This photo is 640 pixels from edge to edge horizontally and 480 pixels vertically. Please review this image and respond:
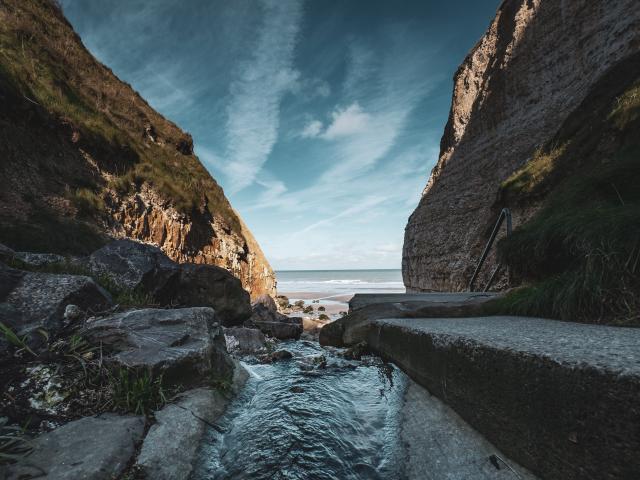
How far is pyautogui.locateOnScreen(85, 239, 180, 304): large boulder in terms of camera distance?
4770mm

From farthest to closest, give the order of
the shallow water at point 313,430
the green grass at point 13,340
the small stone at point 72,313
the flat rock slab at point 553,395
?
the small stone at point 72,313, the green grass at point 13,340, the shallow water at point 313,430, the flat rock slab at point 553,395

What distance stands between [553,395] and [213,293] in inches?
264

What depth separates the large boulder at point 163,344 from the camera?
2295 millimetres

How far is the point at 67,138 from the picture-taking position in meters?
8.73

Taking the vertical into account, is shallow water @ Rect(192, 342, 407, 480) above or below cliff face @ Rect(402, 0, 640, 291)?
below

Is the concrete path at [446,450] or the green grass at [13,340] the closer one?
the concrete path at [446,450]

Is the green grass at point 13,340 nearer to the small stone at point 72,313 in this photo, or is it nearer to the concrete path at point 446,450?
the small stone at point 72,313

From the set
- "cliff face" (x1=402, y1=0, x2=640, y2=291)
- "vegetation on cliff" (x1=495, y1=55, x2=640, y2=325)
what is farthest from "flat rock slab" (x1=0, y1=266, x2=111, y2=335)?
"cliff face" (x1=402, y1=0, x2=640, y2=291)

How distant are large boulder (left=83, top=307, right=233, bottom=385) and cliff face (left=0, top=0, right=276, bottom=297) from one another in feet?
14.3

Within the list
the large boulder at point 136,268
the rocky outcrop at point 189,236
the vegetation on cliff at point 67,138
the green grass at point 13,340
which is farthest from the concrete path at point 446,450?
the rocky outcrop at point 189,236

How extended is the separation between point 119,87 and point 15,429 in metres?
16.9

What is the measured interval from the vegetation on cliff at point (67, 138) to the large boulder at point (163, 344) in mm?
4323

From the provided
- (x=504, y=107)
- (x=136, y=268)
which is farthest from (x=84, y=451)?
(x=504, y=107)

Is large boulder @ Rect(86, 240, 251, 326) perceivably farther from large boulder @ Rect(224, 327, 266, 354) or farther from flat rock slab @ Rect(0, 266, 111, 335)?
flat rock slab @ Rect(0, 266, 111, 335)
